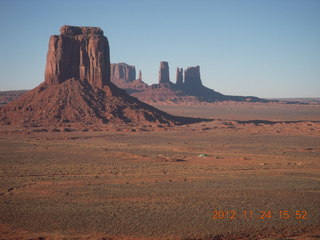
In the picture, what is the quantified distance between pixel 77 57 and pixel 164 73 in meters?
115

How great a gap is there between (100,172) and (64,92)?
47578 mm

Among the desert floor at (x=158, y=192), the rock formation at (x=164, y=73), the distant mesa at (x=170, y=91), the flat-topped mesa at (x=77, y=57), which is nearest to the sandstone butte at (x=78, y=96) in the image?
the flat-topped mesa at (x=77, y=57)

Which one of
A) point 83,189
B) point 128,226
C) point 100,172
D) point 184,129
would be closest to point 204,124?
point 184,129

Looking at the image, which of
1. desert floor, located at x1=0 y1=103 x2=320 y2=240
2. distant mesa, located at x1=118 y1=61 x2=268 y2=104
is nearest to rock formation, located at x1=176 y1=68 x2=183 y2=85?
distant mesa, located at x1=118 y1=61 x2=268 y2=104

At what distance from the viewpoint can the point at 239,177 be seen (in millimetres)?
27656

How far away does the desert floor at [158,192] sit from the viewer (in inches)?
659

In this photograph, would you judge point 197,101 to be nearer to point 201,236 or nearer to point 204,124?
point 204,124

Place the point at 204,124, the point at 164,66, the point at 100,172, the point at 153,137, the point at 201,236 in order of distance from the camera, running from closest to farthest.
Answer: the point at 201,236 < the point at 100,172 < the point at 153,137 < the point at 204,124 < the point at 164,66

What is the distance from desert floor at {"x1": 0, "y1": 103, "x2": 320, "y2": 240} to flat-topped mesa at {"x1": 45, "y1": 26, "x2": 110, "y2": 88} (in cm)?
3398

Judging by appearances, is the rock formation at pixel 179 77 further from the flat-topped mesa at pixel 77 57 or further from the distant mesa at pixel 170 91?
the flat-topped mesa at pixel 77 57
